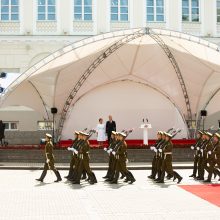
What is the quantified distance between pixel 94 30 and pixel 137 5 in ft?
11.8

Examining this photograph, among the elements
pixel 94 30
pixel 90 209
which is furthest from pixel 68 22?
pixel 90 209

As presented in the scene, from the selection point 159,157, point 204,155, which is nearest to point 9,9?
point 159,157

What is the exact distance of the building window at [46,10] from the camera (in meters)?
37.1

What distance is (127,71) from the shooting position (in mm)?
31594

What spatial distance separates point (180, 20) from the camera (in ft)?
124

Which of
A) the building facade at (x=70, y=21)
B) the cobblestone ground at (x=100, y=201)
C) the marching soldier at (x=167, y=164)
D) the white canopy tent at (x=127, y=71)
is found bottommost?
the cobblestone ground at (x=100, y=201)

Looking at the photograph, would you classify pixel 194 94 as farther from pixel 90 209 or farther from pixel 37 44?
pixel 90 209

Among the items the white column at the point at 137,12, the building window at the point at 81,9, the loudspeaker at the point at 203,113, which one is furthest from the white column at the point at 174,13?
the loudspeaker at the point at 203,113

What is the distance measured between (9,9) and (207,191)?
25507mm

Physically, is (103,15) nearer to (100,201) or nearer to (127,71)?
(127,71)

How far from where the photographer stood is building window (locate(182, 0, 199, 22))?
38.1 m

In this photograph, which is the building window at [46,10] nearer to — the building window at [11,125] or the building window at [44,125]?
the building window at [44,125]

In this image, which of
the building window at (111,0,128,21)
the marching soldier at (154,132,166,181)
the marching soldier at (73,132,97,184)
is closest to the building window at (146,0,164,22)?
the building window at (111,0,128,21)

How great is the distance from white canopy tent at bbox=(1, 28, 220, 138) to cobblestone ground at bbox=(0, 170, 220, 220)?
375 inches
